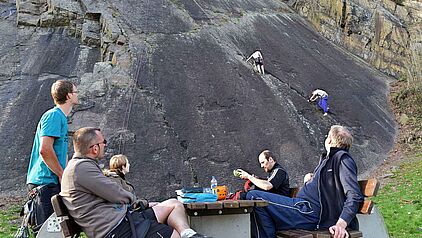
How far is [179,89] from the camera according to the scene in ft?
52.7

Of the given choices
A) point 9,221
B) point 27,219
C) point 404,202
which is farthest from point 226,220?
point 404,202

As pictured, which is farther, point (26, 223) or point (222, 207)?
point (26, 223)

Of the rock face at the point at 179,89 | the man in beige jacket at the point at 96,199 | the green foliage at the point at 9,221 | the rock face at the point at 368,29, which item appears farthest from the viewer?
the rock face at the point at 368,29

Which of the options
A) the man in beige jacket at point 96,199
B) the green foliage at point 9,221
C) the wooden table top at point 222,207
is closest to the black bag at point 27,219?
the man in beige jacket at point 96,199

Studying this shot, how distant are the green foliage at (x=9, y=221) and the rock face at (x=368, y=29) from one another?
2006 centimetres

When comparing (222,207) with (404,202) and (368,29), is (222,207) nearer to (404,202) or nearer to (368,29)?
(404,202)

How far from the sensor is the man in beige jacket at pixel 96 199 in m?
4.46

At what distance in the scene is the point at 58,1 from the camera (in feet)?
66.0

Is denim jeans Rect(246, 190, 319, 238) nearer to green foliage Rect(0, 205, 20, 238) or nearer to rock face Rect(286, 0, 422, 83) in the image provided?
green foliage Rect(0, 205, 20, 238)

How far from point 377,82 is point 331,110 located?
6266mm

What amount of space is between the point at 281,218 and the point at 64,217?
2.38 metres

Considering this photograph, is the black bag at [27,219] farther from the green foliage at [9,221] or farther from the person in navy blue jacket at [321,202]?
the green foliage at [9,221]

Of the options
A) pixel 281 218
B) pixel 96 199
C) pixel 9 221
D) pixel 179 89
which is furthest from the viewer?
pixel 179 89

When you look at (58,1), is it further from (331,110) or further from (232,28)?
(331,110)
